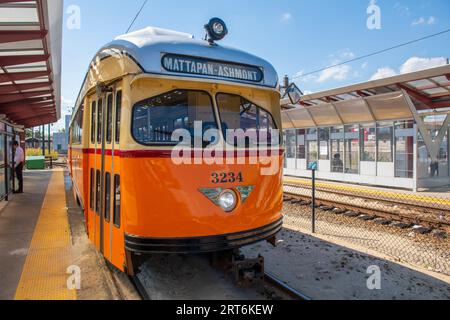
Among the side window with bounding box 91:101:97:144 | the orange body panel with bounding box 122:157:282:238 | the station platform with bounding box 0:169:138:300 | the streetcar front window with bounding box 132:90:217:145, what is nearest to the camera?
the orange body panel with bounding box 122:157:282:238

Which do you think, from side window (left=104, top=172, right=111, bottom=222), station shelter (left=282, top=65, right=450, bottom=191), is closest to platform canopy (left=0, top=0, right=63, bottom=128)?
side window (left=104, top=172, right=111, bottom=222)

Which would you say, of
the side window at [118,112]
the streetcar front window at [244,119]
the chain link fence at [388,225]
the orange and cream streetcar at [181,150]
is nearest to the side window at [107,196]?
the orange and cream streetcar at [181,150]

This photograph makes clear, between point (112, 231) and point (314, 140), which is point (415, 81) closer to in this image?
point (314, 140)

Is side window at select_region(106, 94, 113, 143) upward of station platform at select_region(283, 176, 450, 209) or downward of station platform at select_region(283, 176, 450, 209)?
upward

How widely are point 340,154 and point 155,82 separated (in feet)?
50.2

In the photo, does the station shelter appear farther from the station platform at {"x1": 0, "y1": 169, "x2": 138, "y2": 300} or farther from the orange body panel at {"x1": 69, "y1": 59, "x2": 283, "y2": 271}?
the station platform at {"x1": 0, "y1": 169, "x2": 138, "y2": 300}

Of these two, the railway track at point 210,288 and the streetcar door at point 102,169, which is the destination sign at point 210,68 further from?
the railway track at point 210,288

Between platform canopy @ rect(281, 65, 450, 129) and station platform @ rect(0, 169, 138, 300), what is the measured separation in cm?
1216

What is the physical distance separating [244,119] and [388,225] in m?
5.97

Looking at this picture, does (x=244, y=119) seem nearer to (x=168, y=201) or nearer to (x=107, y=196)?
(x=168, y=201)

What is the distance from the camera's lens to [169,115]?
3996 mm

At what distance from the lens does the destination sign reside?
12.8ft

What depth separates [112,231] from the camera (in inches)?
167

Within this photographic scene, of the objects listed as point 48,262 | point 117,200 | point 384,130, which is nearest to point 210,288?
point 117,200
